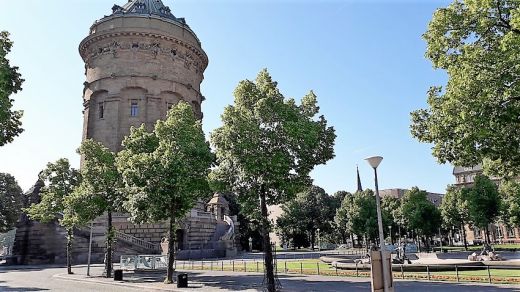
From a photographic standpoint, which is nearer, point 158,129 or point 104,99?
point 158,129

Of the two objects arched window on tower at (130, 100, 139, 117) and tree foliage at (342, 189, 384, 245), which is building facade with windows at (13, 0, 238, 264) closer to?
arched window on tower at (130, 100, 139, 117)

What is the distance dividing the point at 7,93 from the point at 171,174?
31.3 ft

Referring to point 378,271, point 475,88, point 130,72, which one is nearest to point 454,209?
point 130,72

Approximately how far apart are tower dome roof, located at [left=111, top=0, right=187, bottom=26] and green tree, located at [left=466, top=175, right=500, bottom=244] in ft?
157

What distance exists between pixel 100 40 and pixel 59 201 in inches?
1250

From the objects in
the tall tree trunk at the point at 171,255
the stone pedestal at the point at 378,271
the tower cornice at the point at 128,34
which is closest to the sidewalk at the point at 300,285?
the tall tree trunk at the point at 171,255

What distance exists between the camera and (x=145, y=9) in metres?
61.8

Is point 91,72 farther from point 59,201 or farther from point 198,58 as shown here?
point 59,201

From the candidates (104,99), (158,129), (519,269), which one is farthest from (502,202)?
(104,99)

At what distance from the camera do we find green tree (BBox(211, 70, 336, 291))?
19.2m

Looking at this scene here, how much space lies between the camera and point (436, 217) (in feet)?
209

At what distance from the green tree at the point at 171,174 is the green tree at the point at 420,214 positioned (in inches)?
1790

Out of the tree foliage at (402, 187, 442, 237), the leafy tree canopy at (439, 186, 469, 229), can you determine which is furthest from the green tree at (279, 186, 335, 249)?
the leafy tree canopy at (439, 186, 469, 229)

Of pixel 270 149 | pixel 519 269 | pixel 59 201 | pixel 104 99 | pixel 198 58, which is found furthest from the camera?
pixel 198 58
